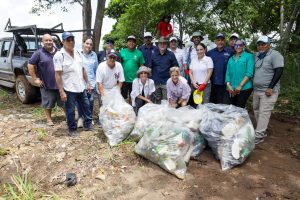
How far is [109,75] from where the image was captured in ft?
15.2

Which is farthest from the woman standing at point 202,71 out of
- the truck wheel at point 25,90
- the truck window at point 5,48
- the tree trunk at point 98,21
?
the truck window at point 5,48

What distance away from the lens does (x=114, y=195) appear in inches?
126

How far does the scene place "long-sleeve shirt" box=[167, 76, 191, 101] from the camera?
4543 millimetres

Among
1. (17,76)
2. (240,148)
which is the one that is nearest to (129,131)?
(240,148)

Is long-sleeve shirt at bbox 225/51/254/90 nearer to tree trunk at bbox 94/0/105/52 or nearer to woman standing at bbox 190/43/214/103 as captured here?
woman standing at bbox 190/43/214/103

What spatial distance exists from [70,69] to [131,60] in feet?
3.78

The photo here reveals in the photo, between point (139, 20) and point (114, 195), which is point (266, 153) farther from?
point (139, 20)

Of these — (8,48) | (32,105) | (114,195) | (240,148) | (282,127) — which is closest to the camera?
(114,195)

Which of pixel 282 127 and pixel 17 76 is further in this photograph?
pixel 17 76

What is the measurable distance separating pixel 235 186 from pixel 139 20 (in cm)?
1190

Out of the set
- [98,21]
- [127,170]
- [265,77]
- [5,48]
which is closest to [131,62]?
[127,170]

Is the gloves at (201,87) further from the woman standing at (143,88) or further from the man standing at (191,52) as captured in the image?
the woman standing at (143,88)

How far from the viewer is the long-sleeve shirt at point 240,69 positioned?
4367 millimetres

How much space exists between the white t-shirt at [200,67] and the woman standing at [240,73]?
305mm
